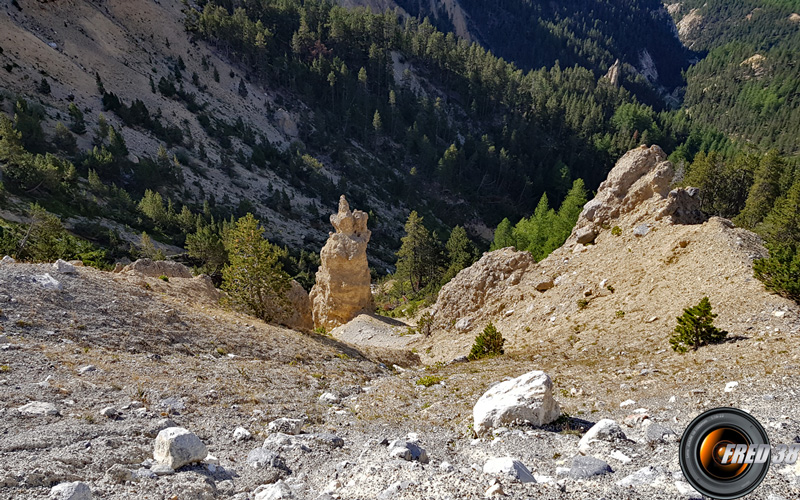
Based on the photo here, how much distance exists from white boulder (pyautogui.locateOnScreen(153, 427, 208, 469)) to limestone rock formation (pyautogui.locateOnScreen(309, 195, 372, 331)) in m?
33.8

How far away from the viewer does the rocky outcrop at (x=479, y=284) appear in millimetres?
28875

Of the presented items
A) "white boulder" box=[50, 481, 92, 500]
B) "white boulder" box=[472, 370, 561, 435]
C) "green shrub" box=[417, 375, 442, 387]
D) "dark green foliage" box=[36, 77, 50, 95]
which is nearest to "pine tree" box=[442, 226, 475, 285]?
"green shrub" box=[417, 375, 442, 387]

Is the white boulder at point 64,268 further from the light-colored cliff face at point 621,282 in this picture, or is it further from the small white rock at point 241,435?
the light-colored cliff face at point 621,282

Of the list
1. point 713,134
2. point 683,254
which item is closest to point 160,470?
point 683,254

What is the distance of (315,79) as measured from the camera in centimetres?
10944

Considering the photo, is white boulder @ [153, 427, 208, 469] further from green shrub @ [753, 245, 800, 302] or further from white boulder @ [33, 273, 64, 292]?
green shrub @ [753, 245, 800, 302]

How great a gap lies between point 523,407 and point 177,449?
267 inches

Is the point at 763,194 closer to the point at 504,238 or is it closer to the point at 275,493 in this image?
the point at 504,238

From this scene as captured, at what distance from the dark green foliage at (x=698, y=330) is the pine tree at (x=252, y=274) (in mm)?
19527

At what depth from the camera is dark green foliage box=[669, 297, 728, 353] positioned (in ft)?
43.9

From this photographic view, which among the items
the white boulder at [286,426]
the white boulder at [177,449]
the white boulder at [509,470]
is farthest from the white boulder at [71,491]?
the white boulder at [509,470]

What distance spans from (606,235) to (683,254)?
702 cm

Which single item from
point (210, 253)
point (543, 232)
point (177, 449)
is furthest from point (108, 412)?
point (543, 232)

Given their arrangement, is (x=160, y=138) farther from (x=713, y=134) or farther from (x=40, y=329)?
(x=713, y=134)
